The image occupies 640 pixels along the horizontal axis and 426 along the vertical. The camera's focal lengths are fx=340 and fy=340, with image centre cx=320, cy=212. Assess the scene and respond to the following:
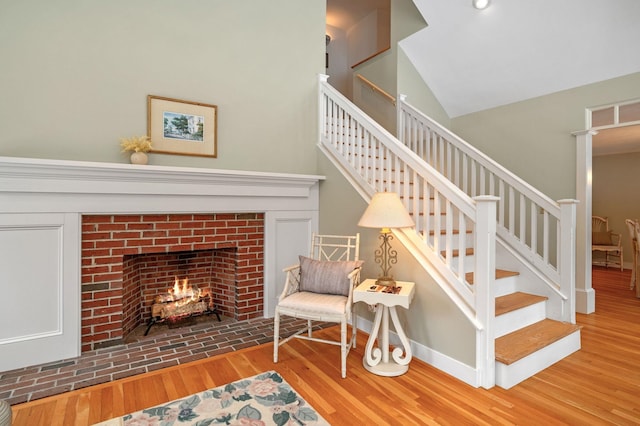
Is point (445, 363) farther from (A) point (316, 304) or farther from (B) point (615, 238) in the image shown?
(B) point (615, 238)

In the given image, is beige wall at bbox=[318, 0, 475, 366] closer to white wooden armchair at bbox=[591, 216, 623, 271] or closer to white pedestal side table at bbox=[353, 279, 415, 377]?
white pedestal side table at bbox=[353, 279, 415, 377]

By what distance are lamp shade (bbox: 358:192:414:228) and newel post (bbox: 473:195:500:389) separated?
0.46 metres

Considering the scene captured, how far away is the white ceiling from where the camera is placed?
330cm

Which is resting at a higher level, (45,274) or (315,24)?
(315,24)

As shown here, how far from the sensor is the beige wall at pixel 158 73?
97.7 inches

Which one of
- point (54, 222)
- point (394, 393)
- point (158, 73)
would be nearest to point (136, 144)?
point (158, 73)

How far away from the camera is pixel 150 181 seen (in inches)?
111

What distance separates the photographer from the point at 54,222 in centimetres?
252

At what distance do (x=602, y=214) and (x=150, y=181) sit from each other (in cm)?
839

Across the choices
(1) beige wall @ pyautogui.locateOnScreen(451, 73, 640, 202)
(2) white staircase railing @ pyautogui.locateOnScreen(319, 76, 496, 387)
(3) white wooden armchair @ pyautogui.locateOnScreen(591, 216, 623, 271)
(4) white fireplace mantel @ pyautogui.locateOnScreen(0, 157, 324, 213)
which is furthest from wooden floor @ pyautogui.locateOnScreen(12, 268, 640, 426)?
(3) white wooden armchair @ pyautogui.locateOnScreen(591, 216, 623, 271)

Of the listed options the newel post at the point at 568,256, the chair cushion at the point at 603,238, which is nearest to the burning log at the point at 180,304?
the newel post at the point at 568,256

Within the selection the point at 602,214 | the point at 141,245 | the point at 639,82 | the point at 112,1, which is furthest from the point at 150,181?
the point at 602,214

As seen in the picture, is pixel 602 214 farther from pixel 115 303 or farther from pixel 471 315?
pixel 115 303

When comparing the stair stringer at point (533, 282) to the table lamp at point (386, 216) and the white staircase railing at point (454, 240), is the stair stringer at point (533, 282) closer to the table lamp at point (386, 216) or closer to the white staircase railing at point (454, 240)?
the white staircase railing at point (454, 240)
